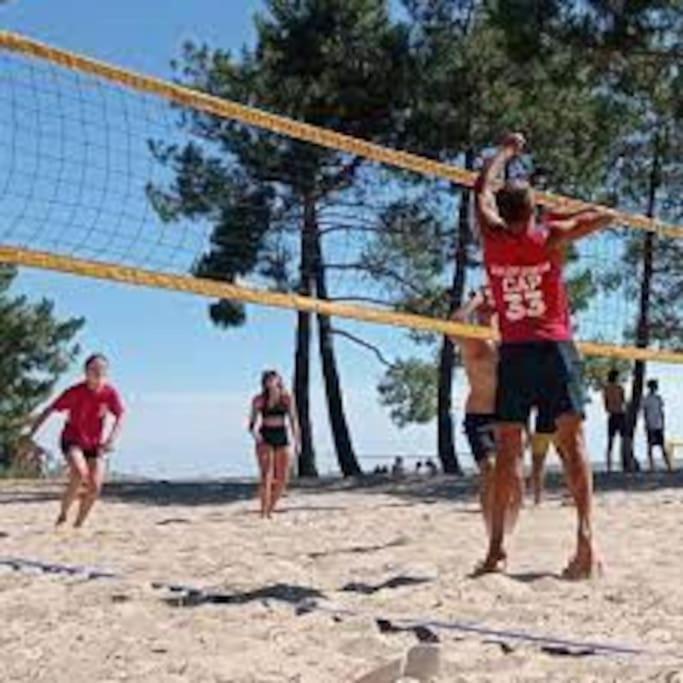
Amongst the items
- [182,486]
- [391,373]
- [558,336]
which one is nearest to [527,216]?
[558,336]

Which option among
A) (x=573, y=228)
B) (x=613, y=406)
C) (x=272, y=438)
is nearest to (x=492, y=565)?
(x=573, y=228)

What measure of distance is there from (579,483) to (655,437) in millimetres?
14302

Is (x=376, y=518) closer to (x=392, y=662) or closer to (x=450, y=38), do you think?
(x=392, y=662)

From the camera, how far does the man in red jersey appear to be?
5.54 metres

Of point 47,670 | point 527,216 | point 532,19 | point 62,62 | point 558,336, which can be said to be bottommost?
point 47,670

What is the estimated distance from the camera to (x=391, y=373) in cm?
3300

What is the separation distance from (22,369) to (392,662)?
1255 inches

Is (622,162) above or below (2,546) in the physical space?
above

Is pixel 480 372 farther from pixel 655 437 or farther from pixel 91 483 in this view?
pixel 655 437

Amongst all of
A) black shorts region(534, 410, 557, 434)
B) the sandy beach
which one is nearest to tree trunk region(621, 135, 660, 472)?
the sandy beach

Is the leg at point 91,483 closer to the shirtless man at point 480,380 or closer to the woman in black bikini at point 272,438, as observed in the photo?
the woman in black bikini at point 272,438

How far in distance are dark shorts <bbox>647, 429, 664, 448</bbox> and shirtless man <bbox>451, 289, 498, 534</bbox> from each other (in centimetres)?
1257

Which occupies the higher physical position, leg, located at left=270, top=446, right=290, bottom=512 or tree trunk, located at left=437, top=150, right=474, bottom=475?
tree trunk, located at left=437, top=150, right=474, bottom=475

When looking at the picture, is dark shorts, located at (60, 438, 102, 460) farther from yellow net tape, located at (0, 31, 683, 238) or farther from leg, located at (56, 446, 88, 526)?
yellow net tape, located at (0, 31, 683, 238)
